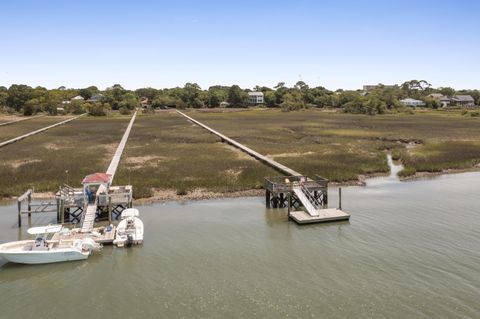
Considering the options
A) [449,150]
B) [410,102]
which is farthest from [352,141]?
[410,102]

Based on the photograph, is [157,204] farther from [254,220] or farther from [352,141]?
[352,141]

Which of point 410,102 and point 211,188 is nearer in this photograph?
point 211,188

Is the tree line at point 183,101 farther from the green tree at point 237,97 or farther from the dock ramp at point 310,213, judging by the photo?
the dock ramp at point 310,213

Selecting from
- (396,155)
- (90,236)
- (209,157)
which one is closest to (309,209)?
(90,236)

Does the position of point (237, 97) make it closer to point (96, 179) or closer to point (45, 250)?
point (96, 179)

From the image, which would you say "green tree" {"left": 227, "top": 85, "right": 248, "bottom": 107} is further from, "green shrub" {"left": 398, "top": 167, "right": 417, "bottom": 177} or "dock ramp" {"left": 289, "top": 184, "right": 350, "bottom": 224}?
"dock ramp" {"left": 289, "top": 184, "right": 350, "bottom": 224}
